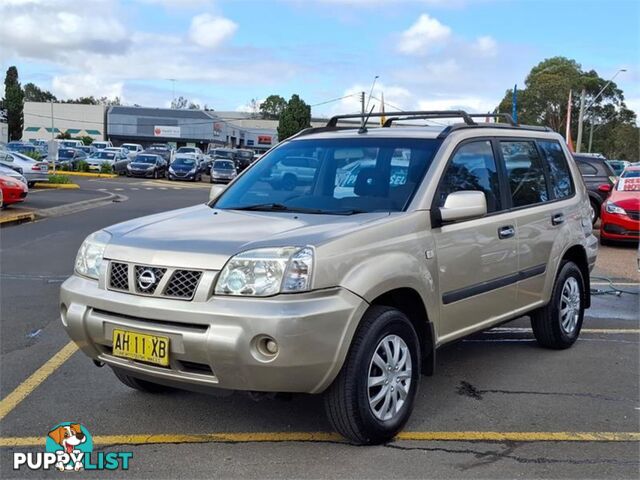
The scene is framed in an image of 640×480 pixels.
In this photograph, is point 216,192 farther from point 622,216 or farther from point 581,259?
point 622,216

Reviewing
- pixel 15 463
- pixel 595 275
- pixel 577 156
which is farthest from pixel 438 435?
pixel 577 156

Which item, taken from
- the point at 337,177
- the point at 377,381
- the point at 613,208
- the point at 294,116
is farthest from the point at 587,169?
the point at 294,116

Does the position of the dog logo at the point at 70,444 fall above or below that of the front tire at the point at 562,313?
below

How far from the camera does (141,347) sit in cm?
369

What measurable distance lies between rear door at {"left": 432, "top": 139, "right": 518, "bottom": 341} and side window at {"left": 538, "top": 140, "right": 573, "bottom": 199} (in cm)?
98

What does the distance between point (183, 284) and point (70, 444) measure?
119cm

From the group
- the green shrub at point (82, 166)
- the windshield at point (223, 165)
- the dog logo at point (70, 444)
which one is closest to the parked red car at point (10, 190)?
the dog logo at point (70, 444)

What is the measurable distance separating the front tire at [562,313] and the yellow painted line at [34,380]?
3.88 meters

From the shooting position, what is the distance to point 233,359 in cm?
343

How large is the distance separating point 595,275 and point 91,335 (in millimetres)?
8037

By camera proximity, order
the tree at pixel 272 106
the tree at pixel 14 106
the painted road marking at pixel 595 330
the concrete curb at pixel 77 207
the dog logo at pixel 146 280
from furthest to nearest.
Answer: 1. the tree at pixel 272 106
2. the tree at pixel 14 106
3. the concrete curb at pixel 77 207
4. the painted road marking at pixel 595 330
5. the dog logo at pixel 146 280

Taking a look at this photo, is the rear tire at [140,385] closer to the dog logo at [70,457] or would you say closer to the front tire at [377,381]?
the dog logo at [70,457]

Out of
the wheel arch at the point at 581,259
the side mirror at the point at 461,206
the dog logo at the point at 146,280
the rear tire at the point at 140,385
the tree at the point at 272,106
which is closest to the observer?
the dog logo at the point at 146,280

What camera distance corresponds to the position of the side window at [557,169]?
5.92m
